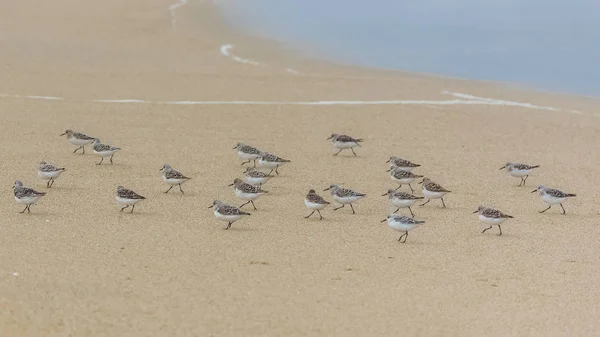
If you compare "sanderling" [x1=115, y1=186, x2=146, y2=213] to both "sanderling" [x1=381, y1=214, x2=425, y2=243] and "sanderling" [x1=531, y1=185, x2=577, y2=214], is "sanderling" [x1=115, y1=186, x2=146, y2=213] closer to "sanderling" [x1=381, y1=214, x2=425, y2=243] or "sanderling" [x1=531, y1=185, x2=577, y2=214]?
"sanderling" [x1=381, y1=214, x2=425, y2=243]

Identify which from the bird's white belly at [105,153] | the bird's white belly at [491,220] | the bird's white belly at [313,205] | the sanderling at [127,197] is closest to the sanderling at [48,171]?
the sanderling at [127,197]

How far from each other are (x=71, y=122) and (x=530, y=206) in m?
8.04

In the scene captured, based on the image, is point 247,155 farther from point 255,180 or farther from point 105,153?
point 105,153

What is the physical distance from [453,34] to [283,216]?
73.5ft

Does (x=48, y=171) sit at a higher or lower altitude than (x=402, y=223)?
lower

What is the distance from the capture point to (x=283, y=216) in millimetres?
13242

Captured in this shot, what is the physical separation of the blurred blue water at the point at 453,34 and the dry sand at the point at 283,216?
3.18m

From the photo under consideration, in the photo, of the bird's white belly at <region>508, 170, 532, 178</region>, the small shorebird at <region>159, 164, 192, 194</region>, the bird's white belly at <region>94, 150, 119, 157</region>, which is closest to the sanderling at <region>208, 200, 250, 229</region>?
the small shorebird at <region>159, 164, 192, 194</region>

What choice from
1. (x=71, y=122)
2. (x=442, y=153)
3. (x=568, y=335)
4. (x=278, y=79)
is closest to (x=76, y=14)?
(x=278, y=79)

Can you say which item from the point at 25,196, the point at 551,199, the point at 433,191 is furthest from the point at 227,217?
the point at 551,199

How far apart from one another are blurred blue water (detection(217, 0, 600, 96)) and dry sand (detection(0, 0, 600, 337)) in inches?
125

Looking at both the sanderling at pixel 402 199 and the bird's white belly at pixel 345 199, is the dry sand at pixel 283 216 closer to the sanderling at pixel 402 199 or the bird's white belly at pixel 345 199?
the bird's white belly at pixel 345 199

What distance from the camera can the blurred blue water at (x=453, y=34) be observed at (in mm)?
27312

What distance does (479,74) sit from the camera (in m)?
26.4
